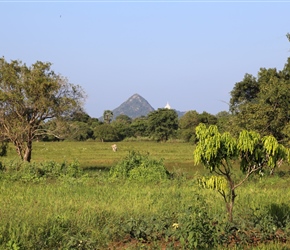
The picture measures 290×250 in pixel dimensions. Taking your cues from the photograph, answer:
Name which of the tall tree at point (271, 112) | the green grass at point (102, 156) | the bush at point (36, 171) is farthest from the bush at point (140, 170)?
the tall tree at point (271, 112)

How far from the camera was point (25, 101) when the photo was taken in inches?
1188

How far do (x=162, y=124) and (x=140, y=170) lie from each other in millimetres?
80543

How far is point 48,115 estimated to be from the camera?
102 ft

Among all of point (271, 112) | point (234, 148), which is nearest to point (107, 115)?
point (271, 112)

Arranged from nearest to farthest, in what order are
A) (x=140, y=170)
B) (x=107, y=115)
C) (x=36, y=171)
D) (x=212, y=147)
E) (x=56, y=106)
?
(x=212, y=147)
(x=140, y=170)
(x=36, y=171)
(x=56, y=106)
(x=107, y=115)

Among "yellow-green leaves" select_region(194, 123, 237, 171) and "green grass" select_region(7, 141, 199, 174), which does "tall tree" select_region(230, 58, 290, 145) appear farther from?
"yellow-green leaves" select_region(194, 123, 237, 171)

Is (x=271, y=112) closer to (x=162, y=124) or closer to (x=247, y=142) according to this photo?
(x=247, y=142)

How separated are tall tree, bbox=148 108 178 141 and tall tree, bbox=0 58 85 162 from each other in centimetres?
7277

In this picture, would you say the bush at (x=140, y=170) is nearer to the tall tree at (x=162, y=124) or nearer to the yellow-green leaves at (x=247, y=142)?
the yellow-green leaves at (x=247, y=142)

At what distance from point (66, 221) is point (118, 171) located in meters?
13.8

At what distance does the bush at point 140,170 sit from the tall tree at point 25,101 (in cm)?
749

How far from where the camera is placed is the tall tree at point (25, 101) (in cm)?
2996

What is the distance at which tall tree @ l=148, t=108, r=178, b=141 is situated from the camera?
342 feet

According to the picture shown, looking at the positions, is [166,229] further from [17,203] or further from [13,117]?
[13,117]
